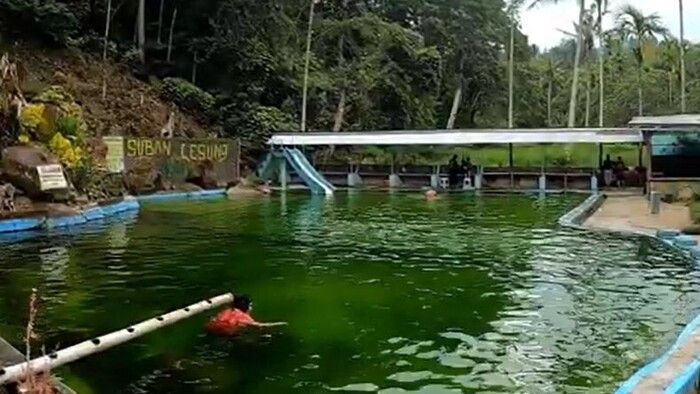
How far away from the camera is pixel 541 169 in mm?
36250

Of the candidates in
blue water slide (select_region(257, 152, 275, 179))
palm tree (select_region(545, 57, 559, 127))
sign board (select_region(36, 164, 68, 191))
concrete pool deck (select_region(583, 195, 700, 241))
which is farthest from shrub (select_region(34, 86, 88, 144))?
palm tree (select_region(545, 57, 559, 127))

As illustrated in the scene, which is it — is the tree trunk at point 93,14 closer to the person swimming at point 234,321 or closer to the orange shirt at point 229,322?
the person swimming at point 234,321

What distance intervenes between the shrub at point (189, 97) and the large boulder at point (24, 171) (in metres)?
17.2

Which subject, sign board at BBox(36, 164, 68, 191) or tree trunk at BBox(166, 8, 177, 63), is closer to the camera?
sign board at BBox(36, 164, 68, 191)

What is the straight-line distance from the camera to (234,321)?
30.4 feet

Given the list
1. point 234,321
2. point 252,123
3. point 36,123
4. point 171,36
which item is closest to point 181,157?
point 252,123

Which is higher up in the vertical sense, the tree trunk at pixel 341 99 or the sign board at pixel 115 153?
the tree trunk at pixel 341 99

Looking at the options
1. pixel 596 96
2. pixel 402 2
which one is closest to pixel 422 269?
pixel 402 2

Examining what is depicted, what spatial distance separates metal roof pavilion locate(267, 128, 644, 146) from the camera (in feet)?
104

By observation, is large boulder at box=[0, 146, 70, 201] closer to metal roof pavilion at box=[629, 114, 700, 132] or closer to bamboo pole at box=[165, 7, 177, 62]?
metal roof pavilion at box=[629, 114, 700, 132]

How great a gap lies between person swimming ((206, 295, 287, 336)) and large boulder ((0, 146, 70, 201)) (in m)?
12.1

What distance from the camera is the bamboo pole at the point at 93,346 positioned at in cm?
603

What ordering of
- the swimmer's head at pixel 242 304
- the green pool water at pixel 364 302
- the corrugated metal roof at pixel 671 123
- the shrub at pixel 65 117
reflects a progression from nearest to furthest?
the green pool water at pixel 364 302
the swimmer's head at pixel 242 304
the shrub at pixel 65 117
the corrugated metal roof at pixel 671 123

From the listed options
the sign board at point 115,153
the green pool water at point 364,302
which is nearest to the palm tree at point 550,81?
the sign board at point 115,153
